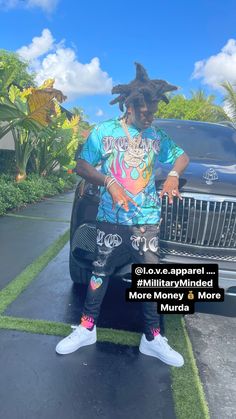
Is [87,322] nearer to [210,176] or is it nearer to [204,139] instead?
[210,176]

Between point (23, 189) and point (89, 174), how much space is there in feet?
24.3

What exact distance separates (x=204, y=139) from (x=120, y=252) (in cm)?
266

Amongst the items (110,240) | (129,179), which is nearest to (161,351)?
(110,240)

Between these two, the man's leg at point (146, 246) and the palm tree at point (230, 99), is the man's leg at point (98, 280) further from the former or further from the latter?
the palm tree at point (230, 99)

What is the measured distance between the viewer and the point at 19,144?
1032 cm

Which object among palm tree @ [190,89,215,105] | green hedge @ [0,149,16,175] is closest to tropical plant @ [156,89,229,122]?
palm tree @ [190,89,215,105]

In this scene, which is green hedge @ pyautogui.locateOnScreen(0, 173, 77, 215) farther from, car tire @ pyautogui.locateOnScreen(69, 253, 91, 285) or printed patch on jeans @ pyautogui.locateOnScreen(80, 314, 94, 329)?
printed patch on jeans @ pyautogui.locateOnScreen(80, 314, 94, 329)

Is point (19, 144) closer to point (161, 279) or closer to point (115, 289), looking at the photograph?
point (115, 289)

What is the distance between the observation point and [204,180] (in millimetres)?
3111

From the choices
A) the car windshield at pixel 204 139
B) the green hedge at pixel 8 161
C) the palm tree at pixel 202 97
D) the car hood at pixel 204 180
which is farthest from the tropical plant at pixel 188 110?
the car hood at pixel 204 180

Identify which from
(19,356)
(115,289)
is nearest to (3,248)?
(115,289)

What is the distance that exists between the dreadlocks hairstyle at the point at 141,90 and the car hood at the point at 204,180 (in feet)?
2.42

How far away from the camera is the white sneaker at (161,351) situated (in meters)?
2.70

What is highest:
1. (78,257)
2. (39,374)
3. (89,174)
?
(89,174)
